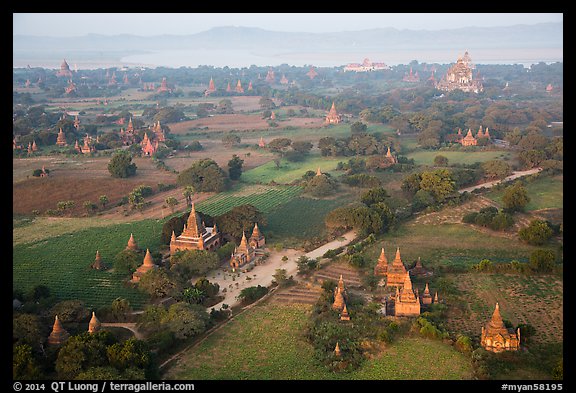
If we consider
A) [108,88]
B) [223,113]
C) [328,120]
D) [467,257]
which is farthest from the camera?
[108,88]

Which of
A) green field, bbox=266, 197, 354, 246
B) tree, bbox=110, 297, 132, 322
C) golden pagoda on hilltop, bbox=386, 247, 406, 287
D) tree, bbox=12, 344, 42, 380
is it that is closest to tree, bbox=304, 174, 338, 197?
green field, bbox=266, 197, 354, 246

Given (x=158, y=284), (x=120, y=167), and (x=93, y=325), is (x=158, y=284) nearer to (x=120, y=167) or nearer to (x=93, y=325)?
(x=93, y=325)

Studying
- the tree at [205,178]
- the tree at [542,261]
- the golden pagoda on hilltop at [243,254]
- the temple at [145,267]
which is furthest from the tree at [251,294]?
the tree at [205,178]

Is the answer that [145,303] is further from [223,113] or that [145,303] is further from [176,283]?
[223,113]

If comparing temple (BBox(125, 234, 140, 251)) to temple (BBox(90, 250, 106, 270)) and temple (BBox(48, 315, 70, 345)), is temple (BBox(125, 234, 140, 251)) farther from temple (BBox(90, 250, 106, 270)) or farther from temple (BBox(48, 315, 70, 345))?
temple (BBox(48, 315, 70, 345))

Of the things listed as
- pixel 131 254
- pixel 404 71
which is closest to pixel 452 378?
pixel 131 254

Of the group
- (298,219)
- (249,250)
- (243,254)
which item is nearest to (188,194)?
(298,219)
